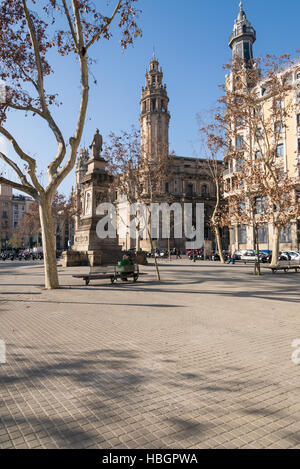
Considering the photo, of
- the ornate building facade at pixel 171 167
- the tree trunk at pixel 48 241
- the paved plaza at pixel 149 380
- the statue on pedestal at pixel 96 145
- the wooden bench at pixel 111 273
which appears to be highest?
the ornate building facade at pixel 171 167

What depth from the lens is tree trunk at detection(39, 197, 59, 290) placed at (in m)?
11.9

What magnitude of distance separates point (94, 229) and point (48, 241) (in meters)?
11.2

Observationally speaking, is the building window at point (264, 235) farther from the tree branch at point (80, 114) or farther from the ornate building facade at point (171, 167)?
the tree branch at point (80, 114)

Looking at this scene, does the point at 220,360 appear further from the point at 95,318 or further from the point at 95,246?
the point at 95,246

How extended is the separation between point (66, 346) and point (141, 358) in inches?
56.1

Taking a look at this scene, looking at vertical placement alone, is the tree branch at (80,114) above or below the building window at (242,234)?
above

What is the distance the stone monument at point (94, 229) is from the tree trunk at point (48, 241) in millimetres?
9727

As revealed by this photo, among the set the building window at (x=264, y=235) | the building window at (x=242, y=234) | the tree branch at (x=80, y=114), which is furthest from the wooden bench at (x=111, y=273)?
the building window at (x=242, y=234)

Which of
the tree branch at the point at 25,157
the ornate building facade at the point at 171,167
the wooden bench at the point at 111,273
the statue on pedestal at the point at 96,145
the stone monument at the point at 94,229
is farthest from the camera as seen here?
the ornate building facade at the point at 171,167

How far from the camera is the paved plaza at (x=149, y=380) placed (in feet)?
9.04

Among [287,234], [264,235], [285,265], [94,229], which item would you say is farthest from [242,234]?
[94,229]

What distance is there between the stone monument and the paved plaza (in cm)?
1491

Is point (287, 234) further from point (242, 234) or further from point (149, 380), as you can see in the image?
point (149, 380)
